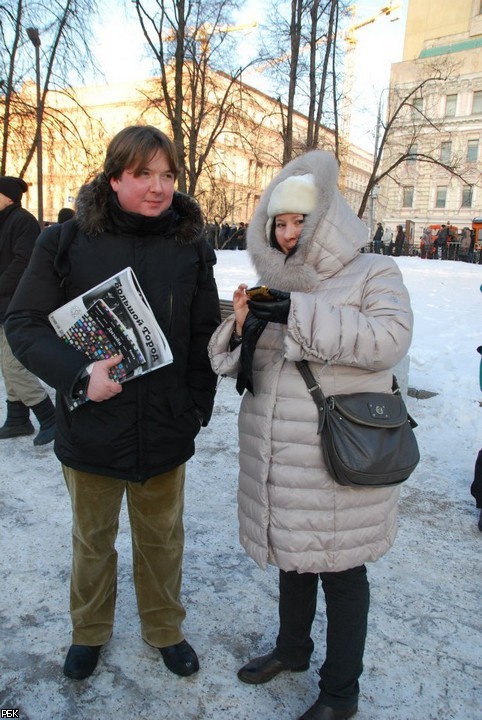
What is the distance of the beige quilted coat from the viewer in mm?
1808

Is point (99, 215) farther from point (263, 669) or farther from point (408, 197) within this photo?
point (408, 197)

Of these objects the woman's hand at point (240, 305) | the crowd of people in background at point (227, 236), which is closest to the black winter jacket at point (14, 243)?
the woman's hand at point (240, 305)

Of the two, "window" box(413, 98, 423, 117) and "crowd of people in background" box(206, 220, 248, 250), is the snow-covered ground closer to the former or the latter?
"window" box(413, 98, 423, 117)

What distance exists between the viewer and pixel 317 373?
184 cm

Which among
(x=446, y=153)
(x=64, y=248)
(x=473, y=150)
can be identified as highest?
(x=473, y=150)

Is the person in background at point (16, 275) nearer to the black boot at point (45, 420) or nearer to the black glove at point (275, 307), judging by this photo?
the black boot at point (45, 420)

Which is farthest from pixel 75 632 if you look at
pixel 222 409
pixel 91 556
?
pixel 222 409

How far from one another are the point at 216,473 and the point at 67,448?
2117 millimetres

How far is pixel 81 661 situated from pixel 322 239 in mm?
1879

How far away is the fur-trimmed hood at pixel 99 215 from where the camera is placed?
6.55 ft

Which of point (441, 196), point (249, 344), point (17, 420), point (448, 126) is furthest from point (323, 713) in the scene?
point (448, 126)

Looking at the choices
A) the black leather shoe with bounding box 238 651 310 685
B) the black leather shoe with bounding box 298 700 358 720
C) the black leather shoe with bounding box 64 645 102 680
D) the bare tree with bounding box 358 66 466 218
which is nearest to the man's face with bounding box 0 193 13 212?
the black leather shoe with bounding box 64 645 102 680

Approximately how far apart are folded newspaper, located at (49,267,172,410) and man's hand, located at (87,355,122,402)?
0.18ft

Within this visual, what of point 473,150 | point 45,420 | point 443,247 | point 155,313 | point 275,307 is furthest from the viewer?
point 473,150
